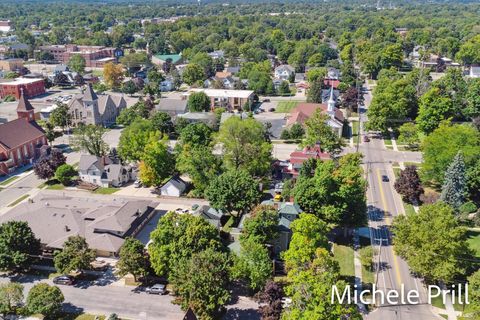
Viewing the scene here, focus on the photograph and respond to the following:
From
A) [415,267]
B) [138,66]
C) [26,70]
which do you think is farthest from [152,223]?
[26,70]

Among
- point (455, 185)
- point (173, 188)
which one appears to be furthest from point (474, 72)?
point (173, 188)

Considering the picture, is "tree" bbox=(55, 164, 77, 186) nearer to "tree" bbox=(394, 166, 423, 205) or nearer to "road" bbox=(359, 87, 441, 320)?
"road" bbox=(359, 87, 441, 320)

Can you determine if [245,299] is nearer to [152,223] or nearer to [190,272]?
[190,272]

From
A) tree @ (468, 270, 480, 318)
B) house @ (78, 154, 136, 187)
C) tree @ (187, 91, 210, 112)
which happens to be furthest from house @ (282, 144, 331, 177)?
tree @ (187, 91, 210, 112)

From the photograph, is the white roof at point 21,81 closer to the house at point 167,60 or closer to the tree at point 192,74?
the tree at point 192,74

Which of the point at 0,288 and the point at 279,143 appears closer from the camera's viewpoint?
the point at 0,288

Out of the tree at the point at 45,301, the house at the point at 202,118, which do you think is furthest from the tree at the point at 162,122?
the tree at the point at 45,301
